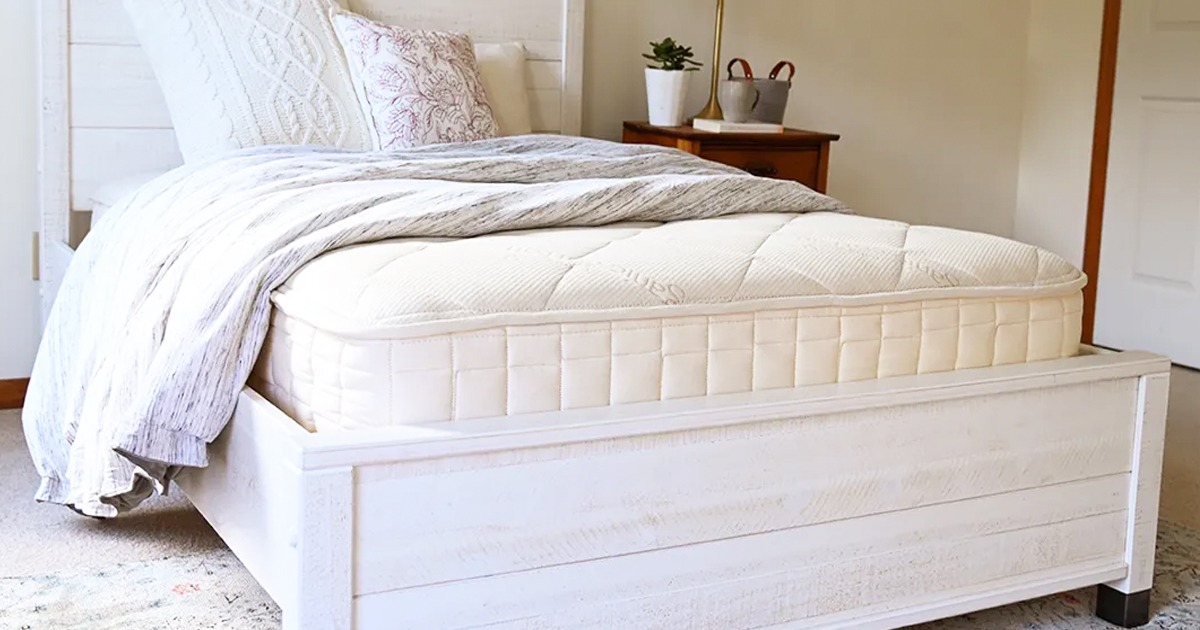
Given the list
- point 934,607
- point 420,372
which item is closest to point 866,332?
point 934,607

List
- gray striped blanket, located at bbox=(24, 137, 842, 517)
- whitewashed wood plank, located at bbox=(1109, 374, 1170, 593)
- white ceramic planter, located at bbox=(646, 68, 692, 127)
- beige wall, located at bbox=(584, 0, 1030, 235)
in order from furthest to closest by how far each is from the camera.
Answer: beige wall, located at bbox=(584, 0, 1030, 235)
white ceramic planter, located at bbox=(646, 68, 692, 127)
whitewashed wood plank, located at bbox=(1109, 374, 1170, 593)
gray striped blanket, located at bbox=(24, 137, 842, 517)

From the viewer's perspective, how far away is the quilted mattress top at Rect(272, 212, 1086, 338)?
159 centimetres

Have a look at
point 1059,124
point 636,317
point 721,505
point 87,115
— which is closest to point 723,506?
point 721,505

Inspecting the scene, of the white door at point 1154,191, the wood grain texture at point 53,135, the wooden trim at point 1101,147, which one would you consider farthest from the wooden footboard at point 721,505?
the wooden trim at point 1101,147

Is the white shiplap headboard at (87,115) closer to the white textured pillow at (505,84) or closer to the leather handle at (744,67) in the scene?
the white textured pillow at (505,84)

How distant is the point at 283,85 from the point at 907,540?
171 centimetres

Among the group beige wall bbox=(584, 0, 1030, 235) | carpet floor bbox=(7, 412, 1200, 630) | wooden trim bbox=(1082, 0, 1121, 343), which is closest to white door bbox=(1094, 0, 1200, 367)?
wooden trim bbox=(1082, 0, 1121, 343)

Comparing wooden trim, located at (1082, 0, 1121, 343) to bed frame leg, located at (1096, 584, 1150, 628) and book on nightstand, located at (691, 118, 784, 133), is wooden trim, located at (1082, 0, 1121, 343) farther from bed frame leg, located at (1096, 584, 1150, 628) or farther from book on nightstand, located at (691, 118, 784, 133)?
bed frame leg, located at (1096, 584, 1150, 628)

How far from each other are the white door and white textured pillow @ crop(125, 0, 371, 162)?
2.49 metres

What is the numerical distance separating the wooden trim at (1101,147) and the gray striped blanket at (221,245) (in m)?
2.08

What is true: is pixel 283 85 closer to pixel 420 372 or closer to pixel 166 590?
pixel 166 590

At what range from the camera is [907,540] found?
6.13 feet

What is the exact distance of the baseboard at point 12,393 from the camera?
3133 mm

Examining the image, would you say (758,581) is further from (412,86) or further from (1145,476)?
(412,86)
